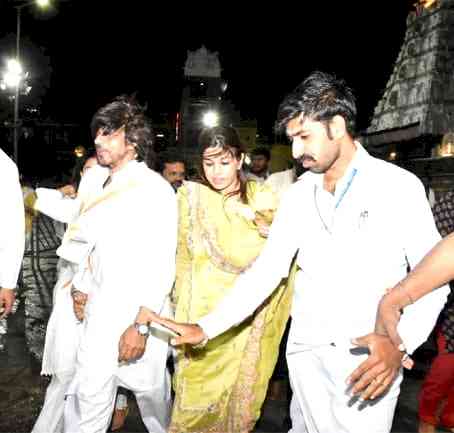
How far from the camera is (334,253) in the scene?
2580 millimetres

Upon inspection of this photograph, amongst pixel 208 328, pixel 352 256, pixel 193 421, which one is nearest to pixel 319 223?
pixel 352 256

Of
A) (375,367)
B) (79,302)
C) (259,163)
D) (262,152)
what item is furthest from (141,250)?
(262,152)

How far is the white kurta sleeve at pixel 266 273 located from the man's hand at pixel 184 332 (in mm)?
112

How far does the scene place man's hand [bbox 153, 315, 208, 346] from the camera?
2.63 meters

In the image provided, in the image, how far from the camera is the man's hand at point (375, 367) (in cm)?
203

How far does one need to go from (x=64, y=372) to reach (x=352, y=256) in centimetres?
217

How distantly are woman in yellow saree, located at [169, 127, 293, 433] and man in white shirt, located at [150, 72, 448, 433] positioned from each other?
3.21ft

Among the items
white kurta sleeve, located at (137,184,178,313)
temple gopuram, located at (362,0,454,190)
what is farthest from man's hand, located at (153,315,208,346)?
temple gopuram, located at (362,0,454,190)

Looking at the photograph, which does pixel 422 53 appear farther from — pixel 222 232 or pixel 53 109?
pixel 53 109

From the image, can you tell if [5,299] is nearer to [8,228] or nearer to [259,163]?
[8,228]

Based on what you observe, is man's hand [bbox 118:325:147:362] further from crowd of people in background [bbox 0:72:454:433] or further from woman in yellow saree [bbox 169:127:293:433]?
woman in yellow saree [bbox 169:127:293:433]

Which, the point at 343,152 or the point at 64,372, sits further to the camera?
the point at 64,372

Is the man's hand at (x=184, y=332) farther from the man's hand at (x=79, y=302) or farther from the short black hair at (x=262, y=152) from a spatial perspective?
the short black hair at (x=262, y=152)

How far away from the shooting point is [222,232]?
12.7 feet
